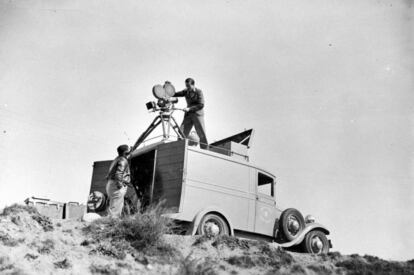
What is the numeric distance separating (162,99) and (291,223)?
426cm

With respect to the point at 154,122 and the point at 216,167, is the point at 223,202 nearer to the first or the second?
the point at 216,167

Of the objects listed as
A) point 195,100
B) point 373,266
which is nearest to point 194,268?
point 373,266

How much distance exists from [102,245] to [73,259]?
725mm

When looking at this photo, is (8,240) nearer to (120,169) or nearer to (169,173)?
(120,169)

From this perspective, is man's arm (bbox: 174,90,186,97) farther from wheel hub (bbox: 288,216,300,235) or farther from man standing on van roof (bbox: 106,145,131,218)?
wheel hub (bbox: 288,216,300,235)

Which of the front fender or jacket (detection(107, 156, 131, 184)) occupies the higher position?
jacket (detection(107, 156, 131, 184))

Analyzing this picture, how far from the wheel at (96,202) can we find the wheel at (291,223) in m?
4.14

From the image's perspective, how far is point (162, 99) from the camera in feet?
36.4

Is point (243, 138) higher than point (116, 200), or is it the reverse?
point (243, 138)

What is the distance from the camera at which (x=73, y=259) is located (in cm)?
751

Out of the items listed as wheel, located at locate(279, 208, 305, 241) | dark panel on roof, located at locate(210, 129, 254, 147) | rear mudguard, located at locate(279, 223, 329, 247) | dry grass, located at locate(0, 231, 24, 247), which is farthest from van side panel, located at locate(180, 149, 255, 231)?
dry grass, located at locate(0, 231, 24, 247)

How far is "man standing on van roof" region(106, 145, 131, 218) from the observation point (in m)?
9.56

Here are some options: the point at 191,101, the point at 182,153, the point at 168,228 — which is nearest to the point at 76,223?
the point at 168,228

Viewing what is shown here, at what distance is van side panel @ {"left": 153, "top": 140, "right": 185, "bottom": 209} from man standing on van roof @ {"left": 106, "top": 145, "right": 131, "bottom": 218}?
2.23 ft
